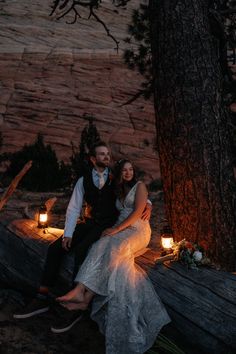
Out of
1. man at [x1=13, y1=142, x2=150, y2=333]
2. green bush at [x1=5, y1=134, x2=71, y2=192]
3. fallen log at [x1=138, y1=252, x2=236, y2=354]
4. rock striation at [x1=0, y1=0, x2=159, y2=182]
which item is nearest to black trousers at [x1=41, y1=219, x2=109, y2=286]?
man at [x1=13, y1=142, x2=150, y2=333]

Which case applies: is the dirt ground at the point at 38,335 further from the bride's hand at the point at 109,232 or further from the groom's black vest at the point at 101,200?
the groom's black vest at the point at 101,200

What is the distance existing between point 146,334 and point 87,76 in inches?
623

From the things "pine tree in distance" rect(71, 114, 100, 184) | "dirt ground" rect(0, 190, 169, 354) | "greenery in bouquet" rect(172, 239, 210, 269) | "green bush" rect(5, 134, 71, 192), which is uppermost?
"greenery in bouquet" rect(172, 239, 210, 269)

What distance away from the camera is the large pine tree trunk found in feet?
16.6

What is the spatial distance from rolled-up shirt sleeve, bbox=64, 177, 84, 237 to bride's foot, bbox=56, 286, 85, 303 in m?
0.85

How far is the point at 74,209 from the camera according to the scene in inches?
214

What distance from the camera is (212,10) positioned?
5445mm

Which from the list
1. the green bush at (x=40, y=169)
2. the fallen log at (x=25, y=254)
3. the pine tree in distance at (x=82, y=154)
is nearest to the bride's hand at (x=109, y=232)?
the fallen log at (x=25, y=254)

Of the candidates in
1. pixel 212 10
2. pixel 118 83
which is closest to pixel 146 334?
pixel 212 10

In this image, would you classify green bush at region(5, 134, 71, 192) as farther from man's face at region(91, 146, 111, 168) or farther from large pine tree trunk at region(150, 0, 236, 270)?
large pine tree trunk at region(150, 0, 236, 270)

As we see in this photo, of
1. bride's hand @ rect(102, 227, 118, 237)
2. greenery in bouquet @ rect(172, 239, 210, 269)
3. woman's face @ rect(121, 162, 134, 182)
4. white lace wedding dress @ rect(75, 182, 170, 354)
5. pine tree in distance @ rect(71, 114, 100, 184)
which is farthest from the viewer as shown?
pine tree in distance @ rect(71, 114, 100, 184)

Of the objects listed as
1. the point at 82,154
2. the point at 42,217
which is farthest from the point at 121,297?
the point at 82,154

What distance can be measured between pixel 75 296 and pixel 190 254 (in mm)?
1264

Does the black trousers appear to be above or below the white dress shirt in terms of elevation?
below
